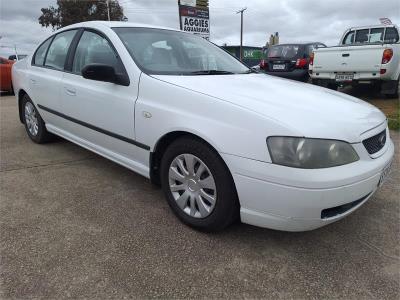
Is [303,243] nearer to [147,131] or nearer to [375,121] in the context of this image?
[375,121]

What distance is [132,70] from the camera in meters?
2.76

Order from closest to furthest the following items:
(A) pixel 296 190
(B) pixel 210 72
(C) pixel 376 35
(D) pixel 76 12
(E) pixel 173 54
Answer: (A) pixel 296 190 < (B) pixel 210 72 < (E) pixel 173 54 < (C) pixel 376 35 < (D) pixel 76 12

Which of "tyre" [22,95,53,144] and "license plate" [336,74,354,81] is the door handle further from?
"license plate" [336,74,354,81]

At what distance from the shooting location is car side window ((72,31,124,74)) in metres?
2.99

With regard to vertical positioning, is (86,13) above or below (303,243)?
above

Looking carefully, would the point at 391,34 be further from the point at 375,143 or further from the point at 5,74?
the point at 5,74

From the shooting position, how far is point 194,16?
8.45 m

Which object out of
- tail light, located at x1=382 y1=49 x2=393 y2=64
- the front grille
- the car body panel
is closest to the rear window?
the car body panel

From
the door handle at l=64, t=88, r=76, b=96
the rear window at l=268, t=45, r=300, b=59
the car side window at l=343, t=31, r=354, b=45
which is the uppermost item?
the car side window at l=343, t=31, r=354, b=45

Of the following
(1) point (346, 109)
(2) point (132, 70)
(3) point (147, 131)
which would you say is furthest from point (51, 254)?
(1) point (346, 109)

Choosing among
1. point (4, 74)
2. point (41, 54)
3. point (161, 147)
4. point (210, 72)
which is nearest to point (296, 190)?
point (161, 147)

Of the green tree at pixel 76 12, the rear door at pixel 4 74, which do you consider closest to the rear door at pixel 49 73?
the rear door at pixel 4 74

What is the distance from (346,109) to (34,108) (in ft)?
12.2

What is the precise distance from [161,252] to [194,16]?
288 inches
